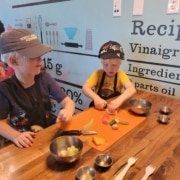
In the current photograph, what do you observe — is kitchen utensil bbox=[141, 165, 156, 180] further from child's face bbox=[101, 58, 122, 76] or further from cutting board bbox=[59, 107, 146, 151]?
child's face bbox=[101, 58, 122, 76]

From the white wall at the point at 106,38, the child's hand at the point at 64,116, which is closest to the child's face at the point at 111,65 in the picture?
the white wall at the point at 106,38

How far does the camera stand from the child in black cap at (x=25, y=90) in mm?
885

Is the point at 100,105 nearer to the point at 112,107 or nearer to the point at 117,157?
the point at 112,107

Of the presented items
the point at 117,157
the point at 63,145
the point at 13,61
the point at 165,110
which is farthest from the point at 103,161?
the point at 13,61

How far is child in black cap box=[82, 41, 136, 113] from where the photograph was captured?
110 cm

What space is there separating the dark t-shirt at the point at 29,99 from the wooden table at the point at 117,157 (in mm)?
250

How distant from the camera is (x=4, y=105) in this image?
91 centimetres

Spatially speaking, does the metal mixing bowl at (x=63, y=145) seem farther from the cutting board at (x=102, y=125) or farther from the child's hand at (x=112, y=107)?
the child's hand at (x=112, y=107)

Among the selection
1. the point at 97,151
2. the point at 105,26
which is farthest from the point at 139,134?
the point at 105,26

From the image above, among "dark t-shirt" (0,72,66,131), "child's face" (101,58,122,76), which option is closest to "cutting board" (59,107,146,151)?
"dark t-shirt" (0,72,66,131)

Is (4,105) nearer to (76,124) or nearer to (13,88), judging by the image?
(13,88)

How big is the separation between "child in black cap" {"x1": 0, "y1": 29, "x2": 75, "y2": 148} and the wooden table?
0.48ft

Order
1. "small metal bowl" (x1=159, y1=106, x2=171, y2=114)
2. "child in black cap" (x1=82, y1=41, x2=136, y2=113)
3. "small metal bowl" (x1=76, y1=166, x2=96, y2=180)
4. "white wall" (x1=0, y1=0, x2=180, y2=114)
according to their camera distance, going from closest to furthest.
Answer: "small metal bowl" (x1=76, y1=166, x2=96, y2=180) → "small metal bowl" (x1=159, y1=106, x2=171, y2=114) → "child in black cap" (x1=82, y1=41, x2=136, y2=113) → "white wall" (x1=0, y1=0, x2=180, y2=114)

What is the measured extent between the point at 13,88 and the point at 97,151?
542 mm
